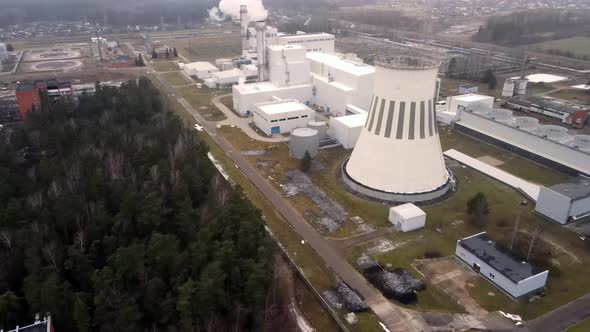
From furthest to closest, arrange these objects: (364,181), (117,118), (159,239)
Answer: (117,118) → (364,181) → (159,239)

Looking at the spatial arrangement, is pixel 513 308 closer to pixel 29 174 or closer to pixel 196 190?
pixel 196 190

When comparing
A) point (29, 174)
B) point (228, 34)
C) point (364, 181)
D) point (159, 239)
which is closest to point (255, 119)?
point (364, 181)

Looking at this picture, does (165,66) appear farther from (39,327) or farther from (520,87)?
(39,327)

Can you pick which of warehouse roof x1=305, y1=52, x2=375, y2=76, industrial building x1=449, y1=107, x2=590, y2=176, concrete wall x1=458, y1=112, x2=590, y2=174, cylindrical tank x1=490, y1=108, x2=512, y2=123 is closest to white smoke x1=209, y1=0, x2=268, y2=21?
→ warehouse roof x1=305, y1=52, x2=375, y2=76

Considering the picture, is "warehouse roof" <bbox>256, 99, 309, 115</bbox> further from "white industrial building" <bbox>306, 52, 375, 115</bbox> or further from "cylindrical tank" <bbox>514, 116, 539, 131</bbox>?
"cylindrical tank" <bbox>514, 116, 539, 131</bbox>

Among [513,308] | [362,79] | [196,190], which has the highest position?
[362,79]

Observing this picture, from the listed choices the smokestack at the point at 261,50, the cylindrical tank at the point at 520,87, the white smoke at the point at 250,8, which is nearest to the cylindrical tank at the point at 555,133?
the cylindrical tank at the point at 520,87
